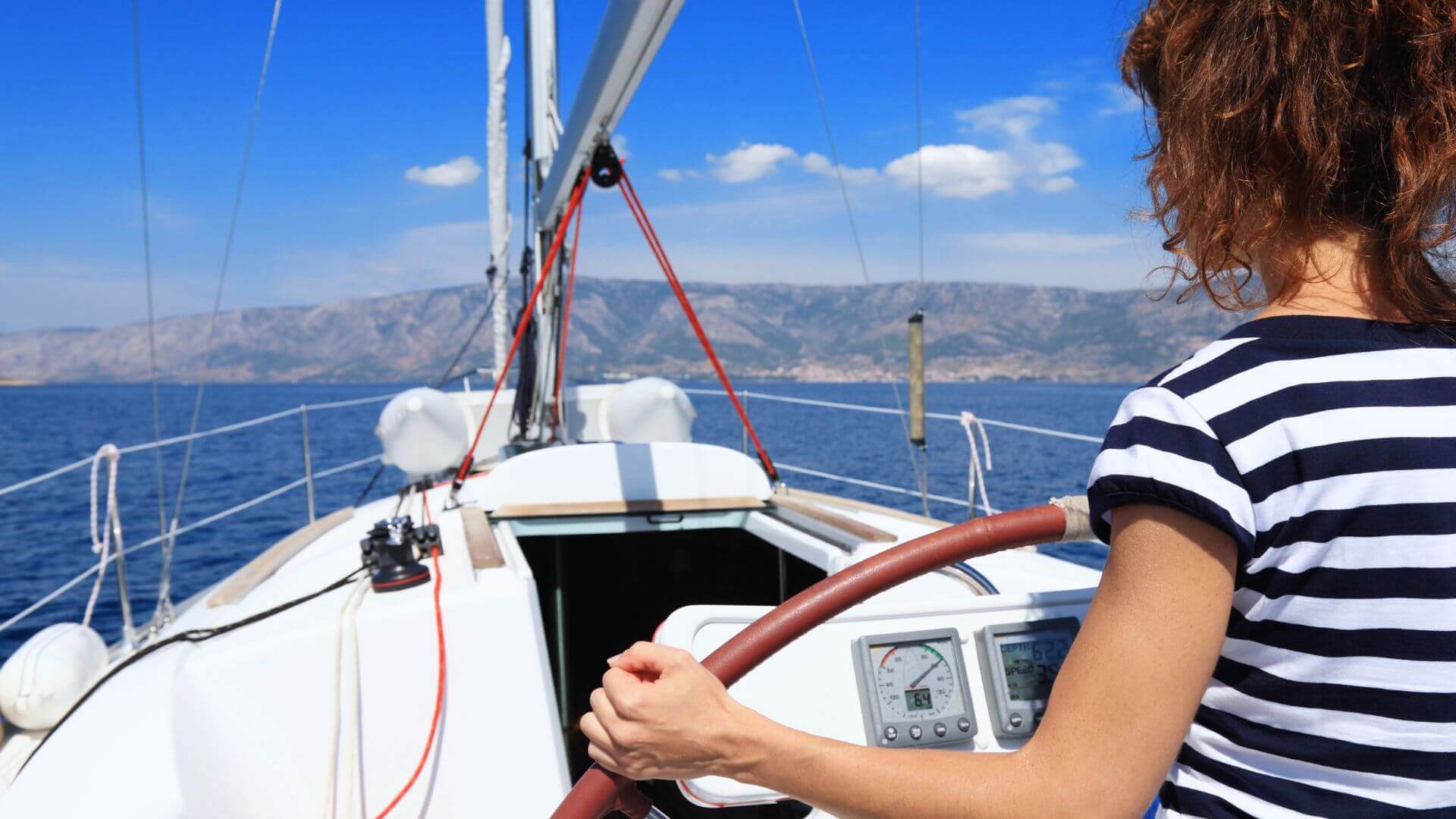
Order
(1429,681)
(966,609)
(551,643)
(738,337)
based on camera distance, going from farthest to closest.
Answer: (738,337), (551,643), (966,609), (1429,681)

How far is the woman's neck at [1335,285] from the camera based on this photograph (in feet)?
2.06

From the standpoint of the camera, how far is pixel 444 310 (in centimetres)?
17062

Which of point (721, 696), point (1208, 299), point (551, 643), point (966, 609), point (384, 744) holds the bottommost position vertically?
point (551, 643)

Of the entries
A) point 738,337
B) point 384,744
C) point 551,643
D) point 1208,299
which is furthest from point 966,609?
point 738,337

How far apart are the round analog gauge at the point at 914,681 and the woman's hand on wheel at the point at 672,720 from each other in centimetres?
60

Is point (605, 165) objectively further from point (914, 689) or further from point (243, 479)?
Result: point (243, 479)

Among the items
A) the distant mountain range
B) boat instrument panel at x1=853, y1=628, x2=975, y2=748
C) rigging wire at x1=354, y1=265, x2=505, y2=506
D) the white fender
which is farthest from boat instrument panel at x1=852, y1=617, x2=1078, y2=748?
the distant mountain range

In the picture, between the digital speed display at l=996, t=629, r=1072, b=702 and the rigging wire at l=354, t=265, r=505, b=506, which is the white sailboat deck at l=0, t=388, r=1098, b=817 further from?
the rigging wire at l=354, t=265, r=505, b=506

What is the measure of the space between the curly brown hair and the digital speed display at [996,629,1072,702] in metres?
0.73

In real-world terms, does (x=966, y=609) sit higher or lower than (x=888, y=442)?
higher

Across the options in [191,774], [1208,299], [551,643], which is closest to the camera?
[1208,299]

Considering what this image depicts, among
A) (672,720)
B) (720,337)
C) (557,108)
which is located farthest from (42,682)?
(720,337)

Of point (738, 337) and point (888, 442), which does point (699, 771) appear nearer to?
point (888, 442)

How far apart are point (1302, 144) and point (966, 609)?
820 millimetres
